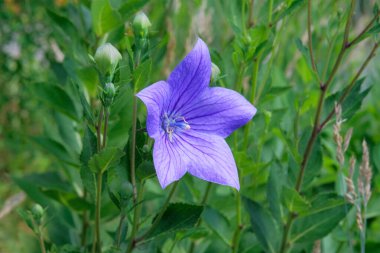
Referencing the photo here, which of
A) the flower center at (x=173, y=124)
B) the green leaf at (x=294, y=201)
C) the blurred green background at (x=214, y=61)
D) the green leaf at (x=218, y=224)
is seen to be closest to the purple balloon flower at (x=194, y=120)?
the flower center at (x=173, y=124)

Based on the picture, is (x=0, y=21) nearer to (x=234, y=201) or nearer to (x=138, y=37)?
(x=234, y=201)

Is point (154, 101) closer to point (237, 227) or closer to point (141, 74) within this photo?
point (141, 74)

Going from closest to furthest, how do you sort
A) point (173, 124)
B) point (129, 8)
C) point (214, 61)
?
1. point (173, 124)
2. point (214, 61)
3. point (129, 8)

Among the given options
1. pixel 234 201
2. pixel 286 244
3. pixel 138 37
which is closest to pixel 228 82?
pixel 234 201

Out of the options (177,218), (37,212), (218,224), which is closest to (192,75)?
(177,218)

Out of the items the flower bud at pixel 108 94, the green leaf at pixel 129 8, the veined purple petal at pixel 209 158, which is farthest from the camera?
the green leaf at pixel 129 8

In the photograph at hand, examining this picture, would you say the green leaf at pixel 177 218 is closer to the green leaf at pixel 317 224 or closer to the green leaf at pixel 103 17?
the green leaf at pixel 317 224
